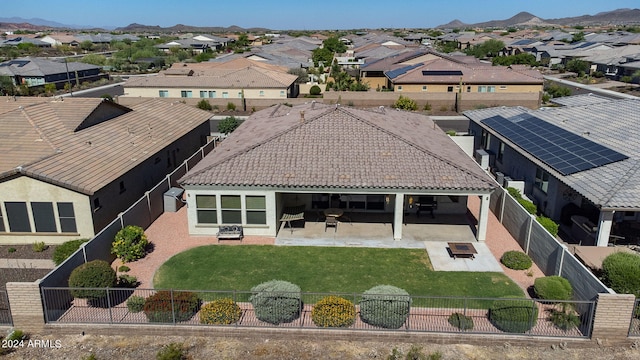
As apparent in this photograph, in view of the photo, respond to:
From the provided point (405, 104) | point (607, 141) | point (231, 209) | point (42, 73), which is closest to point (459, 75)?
point (405, 104)

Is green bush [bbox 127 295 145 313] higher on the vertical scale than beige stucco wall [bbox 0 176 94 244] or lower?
lower

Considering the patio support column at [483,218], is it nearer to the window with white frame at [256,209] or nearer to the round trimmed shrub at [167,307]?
the window with white frame at [256,209]

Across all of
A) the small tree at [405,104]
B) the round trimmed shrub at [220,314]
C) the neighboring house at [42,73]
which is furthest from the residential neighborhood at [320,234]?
the neighboring house at [42,73]

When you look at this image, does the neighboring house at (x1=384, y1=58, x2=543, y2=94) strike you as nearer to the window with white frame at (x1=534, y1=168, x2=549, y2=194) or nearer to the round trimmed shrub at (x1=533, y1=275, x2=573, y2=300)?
the window with white frame at (x1=534, y1=168, x2=549, y2=194)

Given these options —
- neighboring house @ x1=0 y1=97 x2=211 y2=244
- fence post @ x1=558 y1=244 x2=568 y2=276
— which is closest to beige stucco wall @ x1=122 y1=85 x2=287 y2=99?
neighboring house @ x1=0 y1=97 x2=211 y2=244

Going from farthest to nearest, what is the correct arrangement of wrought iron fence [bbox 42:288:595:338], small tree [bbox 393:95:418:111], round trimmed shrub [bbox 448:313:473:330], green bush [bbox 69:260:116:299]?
small tree [bbox 393:95:418:111] → green bush [bbox 69:260:116:299] → round trimmed shrub [bbox 448:313:473:330] → wrought iron fence [bbox 42:288:595:338]

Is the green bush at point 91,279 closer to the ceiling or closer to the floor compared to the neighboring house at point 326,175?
closer to the floor
